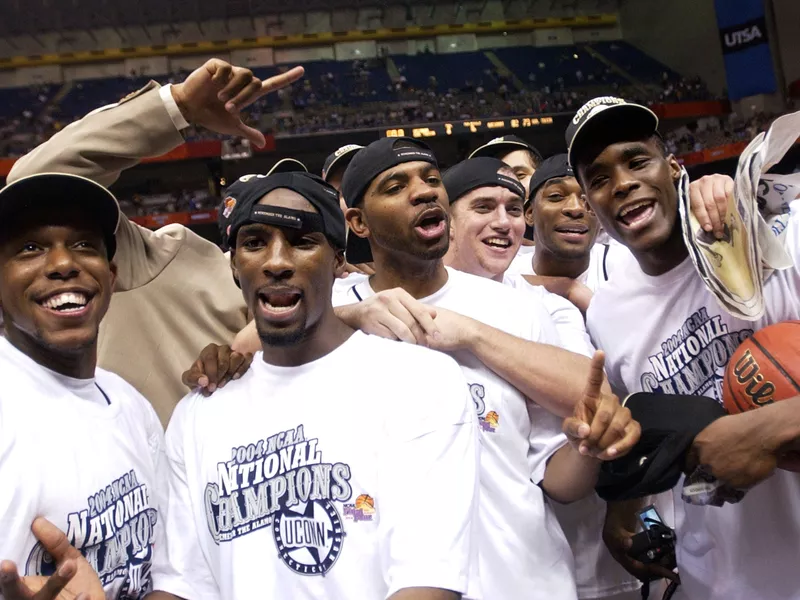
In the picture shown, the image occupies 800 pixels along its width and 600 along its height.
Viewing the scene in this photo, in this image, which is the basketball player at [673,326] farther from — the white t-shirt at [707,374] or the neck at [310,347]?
the neck at [310,347]

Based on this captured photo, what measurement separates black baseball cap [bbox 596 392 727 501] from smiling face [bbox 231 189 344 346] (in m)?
0.91

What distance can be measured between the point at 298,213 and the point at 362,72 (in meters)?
21.6

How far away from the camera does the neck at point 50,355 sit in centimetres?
189

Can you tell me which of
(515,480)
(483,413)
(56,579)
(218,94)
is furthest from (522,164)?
(56,579)

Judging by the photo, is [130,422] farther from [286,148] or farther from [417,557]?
[286,148]

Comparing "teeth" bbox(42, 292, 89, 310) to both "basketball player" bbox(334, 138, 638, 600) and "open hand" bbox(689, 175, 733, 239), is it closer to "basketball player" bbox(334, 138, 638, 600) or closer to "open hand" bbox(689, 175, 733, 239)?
"basketball player" bbox(334, 138, 638, 600)

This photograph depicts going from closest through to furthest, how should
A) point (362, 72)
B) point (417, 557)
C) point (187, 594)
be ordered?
point (417, 557)
point (187, 594)
point (362, 72)

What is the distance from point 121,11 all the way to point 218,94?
23075 mm

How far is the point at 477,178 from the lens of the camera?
123 inches

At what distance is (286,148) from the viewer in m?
19.0

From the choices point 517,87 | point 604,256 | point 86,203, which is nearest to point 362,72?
point 517,87

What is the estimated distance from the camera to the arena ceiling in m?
21.7

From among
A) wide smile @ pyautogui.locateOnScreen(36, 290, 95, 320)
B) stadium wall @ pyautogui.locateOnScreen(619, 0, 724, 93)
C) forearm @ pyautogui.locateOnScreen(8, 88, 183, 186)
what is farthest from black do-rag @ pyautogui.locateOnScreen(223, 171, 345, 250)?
stadium wall @ pyautogui.locateOnScreen(619, 0, 724, 93)

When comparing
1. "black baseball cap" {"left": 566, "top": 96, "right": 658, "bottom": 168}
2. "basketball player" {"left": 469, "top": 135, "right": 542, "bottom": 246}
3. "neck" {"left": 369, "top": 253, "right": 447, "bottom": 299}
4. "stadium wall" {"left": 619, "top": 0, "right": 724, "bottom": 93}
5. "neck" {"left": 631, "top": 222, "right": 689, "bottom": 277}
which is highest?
"stadium wall" {"left": 619, "top": 0, "right": 724, "bottom": 93}
